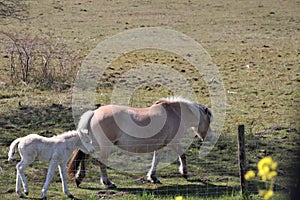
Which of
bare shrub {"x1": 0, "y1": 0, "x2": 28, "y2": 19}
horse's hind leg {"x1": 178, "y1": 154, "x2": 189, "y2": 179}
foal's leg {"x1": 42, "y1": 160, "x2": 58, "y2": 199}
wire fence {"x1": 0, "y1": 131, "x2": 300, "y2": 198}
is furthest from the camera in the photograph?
bare shrub {"x1": 0, "y1": 0, "x2": 28, "y2": 19}


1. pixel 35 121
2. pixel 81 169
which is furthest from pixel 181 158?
pixel 35 121

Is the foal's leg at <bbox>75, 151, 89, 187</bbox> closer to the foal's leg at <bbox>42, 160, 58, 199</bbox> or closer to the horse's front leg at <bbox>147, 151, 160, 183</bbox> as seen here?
the foal's leg at <bbox>42, 160, 58, 199</bbox>

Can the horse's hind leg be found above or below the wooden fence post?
below

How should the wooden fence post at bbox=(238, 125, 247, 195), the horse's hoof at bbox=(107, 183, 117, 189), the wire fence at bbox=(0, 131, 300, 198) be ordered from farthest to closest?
the horse's hoof at bbox=(107, 183, 117, 189) < the wire fence at bbox=(0, 131, 300, 198) < the wooden fence post at bbox=(238, 125, 247, 195)

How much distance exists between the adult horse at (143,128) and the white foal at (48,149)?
711 mm

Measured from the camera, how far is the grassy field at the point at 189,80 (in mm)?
9422

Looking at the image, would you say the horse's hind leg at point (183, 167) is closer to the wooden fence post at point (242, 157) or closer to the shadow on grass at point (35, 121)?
the wooden fence post at point (242, 157)

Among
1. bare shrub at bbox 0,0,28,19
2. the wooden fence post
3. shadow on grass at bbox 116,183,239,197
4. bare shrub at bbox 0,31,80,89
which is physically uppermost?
bare shrub at bbox 0,0,28,19

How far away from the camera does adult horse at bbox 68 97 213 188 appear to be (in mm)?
9531

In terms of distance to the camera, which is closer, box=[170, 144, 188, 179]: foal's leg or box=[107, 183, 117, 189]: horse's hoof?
box=[107, 183, 117, 189]: horse's hoof

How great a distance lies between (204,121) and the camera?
1039 centimetres

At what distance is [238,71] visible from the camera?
1788cm

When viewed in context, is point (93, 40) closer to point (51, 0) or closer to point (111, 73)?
point (111, 73)

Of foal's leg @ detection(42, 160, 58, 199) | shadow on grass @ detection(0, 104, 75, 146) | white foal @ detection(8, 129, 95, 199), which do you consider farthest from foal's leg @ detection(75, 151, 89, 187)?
shadow on grass @ detection(0, 104, 75, 146)
